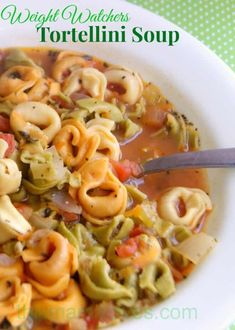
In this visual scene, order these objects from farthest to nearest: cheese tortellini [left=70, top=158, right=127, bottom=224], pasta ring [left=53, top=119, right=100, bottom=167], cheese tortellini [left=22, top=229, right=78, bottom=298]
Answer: pasta ring [left=53, top=119, right=100, bottom=167] → cheese tortellini [left=70, top=158, right=127, bottom=224] → cheese tortellini [left=22, top=229, right=78, bottom=298]

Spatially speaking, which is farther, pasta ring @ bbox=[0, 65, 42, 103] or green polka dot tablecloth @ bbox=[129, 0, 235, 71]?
green polka dot tablecloth @ bbox=[129, 0, 235, 71]

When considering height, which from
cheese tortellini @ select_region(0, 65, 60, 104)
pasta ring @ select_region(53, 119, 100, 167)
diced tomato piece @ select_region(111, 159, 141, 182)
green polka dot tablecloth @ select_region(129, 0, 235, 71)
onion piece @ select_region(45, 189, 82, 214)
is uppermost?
green polka dot tablecloth @ select_region(129, 0, 235, 71)

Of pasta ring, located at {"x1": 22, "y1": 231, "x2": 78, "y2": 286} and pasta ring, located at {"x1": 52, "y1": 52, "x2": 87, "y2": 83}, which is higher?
pasta ring, located at {"x1": 52, "y1": 52, "x2": 87, "y2": 83}

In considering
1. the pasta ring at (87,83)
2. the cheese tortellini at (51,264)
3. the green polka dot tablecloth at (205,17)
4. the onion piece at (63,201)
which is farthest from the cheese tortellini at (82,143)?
the green polka dot tablecloth at (205,17)

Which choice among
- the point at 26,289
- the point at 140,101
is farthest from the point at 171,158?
the point at 26,289

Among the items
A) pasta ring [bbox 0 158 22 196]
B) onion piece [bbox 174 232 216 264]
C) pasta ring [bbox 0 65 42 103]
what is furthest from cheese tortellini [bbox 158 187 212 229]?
pasta ring [bbox 0 65 42 103]

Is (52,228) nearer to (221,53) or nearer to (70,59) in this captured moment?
(70,59)

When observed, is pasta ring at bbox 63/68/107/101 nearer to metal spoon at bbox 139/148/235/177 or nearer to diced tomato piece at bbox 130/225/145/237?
metal spoon at bbox 139/148/235/177
